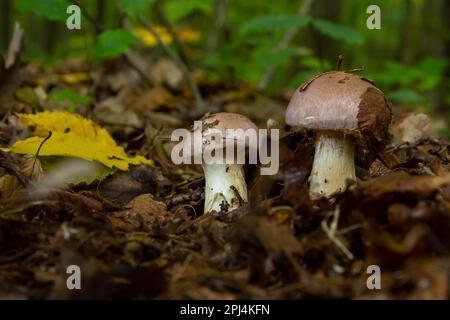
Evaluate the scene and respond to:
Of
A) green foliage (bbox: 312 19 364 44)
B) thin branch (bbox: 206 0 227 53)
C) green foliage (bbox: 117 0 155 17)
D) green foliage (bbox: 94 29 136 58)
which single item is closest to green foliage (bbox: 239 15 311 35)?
green foliage (bbox: 312 19 364 44)

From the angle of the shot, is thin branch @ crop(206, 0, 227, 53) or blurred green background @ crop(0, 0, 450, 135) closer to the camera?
blurred green background @ crop(0, 0, 450, 135)

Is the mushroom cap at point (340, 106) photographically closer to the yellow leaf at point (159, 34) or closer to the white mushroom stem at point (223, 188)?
the white mushroom stem at point (223, 188)

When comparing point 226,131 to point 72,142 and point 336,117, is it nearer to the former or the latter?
point 336,117

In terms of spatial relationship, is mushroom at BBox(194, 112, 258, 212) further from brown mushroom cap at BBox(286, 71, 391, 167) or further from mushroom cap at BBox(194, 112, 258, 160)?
brown mushroom cap at BBox(286, 71, 391, 167)

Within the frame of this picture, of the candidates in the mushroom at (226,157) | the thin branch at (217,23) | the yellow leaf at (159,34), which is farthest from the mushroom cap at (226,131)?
the thin branch at (217,23)
